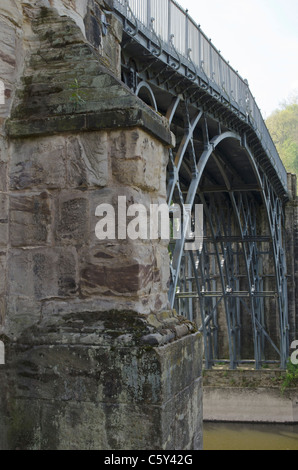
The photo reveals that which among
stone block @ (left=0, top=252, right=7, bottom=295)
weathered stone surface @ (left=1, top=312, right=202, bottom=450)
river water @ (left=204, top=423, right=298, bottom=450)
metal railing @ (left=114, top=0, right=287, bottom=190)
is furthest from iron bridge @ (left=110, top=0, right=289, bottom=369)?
weathered stone surface @ (left=1, top=312, right=202, bottom=450)

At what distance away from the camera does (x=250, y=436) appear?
18.0 meters

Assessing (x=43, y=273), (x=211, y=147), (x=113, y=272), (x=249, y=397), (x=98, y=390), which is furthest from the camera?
(x=249, y=397)

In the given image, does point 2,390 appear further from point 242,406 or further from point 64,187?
point 242,406

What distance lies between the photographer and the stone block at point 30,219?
2.85 meters

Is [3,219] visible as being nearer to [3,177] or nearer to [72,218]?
[3,177]

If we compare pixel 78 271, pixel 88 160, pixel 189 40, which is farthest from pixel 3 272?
pixel 189 40

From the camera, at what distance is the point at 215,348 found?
2147 centimetres

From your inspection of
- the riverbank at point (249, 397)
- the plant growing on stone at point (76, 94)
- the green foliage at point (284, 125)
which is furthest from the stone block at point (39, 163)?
the green foliage at point (284, 125)

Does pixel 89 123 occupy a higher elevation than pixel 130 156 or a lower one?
higher

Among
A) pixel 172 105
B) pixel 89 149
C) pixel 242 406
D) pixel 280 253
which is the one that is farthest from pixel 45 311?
pixel 280 253

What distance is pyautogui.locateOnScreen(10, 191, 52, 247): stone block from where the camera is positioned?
2850 millimetres

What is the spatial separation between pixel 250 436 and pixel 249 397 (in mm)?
1956

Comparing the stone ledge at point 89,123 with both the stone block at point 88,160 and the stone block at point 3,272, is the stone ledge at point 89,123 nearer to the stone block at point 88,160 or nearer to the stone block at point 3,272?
the stone block at point 88,160

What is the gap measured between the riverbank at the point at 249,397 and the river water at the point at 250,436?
14.5 inches
